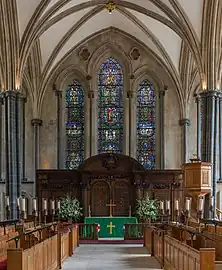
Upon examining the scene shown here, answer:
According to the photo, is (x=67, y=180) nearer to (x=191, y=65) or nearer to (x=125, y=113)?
(x=125, y=113)

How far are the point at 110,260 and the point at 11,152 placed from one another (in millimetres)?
10688

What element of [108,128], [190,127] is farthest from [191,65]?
[108,128]

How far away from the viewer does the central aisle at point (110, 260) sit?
583 inches

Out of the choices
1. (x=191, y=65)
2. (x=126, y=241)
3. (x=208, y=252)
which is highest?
(x=191, y=65)

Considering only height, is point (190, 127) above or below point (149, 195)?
above

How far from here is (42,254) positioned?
12.1m

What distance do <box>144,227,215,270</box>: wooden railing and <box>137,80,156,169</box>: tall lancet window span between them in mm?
14991

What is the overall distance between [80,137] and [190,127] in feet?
20.7

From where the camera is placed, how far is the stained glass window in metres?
33.5

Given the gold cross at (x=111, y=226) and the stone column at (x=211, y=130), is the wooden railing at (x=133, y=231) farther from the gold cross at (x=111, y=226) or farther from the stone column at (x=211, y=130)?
the stone column at (x=211, y=130)

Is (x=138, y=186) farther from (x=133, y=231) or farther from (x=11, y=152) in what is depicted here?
(x=11, y=152)

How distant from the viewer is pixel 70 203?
29.5m

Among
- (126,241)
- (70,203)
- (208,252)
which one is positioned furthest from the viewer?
(70,203)

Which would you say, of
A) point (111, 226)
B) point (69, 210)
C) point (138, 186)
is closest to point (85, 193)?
point (69, 210)
